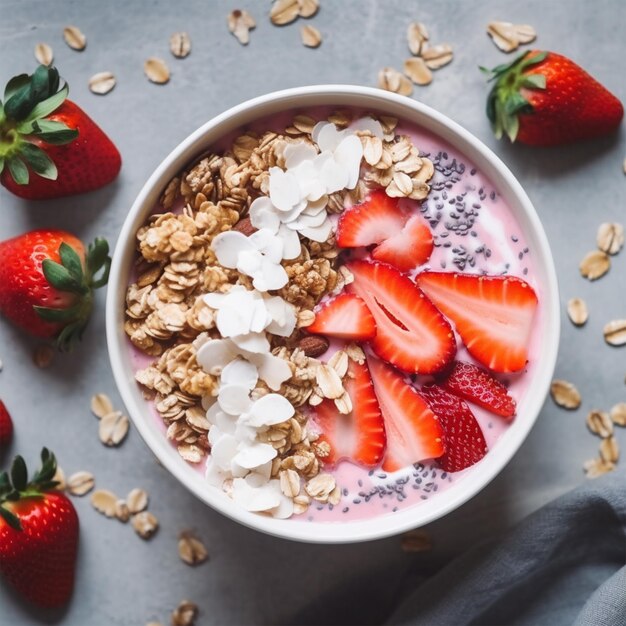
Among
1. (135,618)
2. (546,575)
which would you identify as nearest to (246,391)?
(135,618)

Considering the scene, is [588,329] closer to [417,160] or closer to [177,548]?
[417,160]

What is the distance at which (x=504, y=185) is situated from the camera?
126 centimetres

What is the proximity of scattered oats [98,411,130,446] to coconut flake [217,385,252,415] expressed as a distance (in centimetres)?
33

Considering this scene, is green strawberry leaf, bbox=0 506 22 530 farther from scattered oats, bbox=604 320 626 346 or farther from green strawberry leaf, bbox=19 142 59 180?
scattered oats, bbox=604 320 626 346

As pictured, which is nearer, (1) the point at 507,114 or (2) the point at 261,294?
(2) the point at 261,294

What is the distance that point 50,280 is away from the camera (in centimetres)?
133

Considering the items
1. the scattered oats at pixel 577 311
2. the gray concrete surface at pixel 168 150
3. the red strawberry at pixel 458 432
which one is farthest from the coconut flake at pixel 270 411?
the scattered oats at pixel 577 311

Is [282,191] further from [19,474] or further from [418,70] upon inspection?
[19,474]

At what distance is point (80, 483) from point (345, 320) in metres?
0.59

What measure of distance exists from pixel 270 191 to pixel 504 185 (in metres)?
0.34

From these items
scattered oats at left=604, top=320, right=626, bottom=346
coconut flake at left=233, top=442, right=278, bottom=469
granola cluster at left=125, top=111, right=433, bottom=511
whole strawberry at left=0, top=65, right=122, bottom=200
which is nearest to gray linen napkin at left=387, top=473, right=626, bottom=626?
scattered oats at left=604, top=320, right=626, bottom=346

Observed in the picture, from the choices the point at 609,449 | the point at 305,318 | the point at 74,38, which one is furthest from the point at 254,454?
the point at 74,38

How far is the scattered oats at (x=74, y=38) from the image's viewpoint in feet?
4.81

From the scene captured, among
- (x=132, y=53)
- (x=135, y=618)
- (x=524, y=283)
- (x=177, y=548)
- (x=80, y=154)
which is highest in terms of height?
(x=132, y=53)
